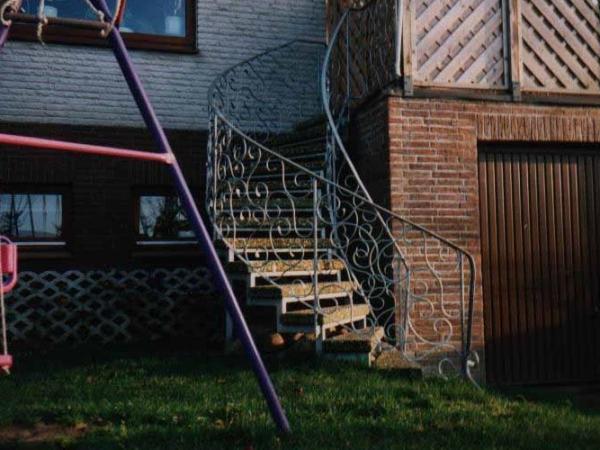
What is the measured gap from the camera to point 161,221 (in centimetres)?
912

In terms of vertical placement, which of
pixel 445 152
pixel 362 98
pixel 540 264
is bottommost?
pixel 540 264

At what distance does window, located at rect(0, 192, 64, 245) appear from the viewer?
8539 mm

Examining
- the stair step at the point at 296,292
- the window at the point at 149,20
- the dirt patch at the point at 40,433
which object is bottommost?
the dirt patch at the point at 40,433

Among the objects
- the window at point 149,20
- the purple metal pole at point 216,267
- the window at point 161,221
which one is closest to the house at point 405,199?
the window at point 161,221

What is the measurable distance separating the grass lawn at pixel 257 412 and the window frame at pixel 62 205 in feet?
8.82

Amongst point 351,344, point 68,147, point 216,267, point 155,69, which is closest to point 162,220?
point 155,69

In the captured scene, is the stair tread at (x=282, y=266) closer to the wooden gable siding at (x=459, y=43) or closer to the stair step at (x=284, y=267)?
the stair step at (x=284, y=267)

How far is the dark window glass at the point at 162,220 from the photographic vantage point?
905 cm

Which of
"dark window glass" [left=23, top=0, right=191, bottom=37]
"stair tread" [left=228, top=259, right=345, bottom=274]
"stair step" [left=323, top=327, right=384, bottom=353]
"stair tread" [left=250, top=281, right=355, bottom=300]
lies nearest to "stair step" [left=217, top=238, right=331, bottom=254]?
"stair tread" [left=228, top=259, right=345, bottom=274]

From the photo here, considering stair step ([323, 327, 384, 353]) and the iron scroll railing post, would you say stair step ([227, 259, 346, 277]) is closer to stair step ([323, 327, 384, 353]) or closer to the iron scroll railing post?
the iron scroll railing post

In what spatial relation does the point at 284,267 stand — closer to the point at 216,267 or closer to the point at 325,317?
the point at 325,317

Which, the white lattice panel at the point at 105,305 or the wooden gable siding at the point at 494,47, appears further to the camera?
the white lattice panel at the point at 105,305

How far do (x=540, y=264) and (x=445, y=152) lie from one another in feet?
5.17

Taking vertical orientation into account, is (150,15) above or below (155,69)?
above
